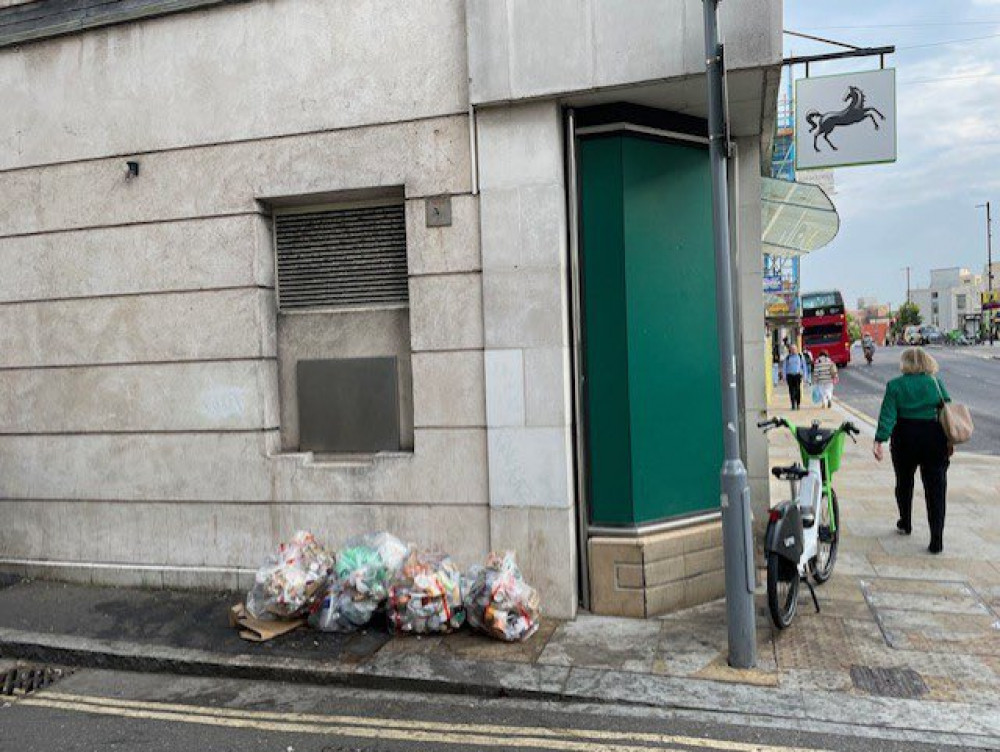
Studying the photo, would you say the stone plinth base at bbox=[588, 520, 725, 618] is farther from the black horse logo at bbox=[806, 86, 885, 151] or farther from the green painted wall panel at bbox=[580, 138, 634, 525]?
the black horse logo at bbox=[806, 86, 885, 151]

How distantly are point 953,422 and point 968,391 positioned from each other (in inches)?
876

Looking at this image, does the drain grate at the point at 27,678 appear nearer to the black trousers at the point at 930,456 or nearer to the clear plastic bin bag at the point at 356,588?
the clear plastic bin bag at the point at 356,588


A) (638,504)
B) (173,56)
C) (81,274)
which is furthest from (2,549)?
(638,504)

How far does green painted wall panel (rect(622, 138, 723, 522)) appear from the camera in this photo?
5.82m

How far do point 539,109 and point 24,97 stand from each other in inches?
193

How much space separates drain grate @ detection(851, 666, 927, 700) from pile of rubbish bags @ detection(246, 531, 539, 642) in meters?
2.09

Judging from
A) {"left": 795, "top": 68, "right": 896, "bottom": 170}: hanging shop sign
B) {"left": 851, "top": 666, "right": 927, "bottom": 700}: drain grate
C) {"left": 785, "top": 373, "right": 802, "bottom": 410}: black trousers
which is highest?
{"left": 795, "top": 68, "right": 896, "bottom": 170}: hanging shop sign

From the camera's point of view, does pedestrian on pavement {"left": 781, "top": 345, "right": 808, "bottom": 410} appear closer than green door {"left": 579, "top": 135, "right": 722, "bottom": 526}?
No

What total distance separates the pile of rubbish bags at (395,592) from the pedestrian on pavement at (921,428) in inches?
155

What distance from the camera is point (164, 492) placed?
665 centimetres

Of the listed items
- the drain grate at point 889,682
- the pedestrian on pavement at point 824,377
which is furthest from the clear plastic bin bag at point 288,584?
the pedestrian on pavement at point 824,377

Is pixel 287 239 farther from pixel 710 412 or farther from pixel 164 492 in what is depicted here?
pixel 710 412

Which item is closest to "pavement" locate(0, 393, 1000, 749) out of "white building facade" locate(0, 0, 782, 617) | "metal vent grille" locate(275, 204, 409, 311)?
"white building facade" locate(0, 0, 782, 617)

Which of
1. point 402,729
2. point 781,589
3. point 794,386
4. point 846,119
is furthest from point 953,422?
point 794,386
